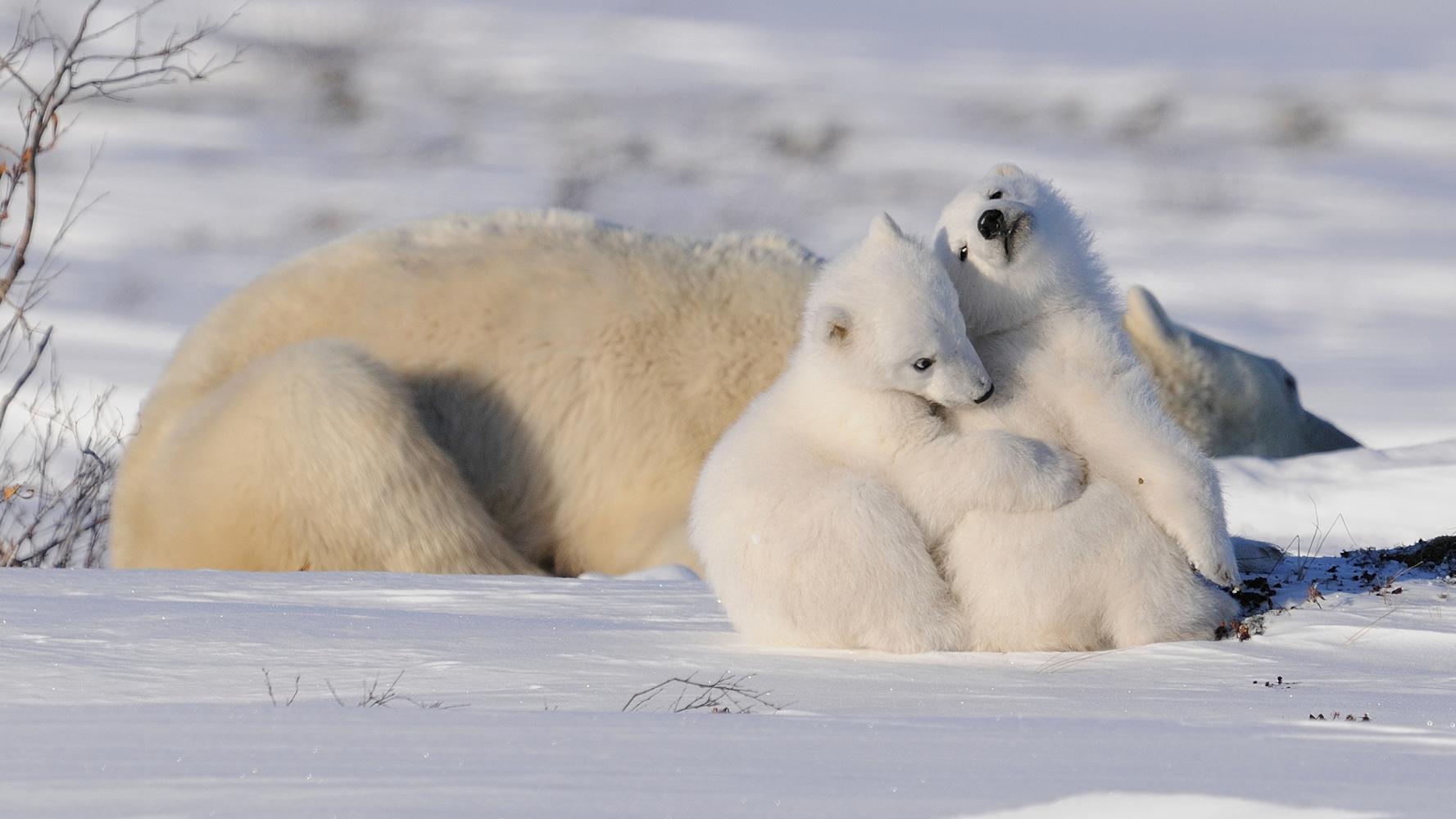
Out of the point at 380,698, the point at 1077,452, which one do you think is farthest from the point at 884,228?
the point at 380,698

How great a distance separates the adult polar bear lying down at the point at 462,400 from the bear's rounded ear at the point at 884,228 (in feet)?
7.85

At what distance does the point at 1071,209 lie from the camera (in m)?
3.35

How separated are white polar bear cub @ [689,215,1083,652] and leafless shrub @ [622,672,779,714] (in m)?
0.35

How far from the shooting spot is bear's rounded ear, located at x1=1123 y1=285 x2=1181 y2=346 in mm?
7625

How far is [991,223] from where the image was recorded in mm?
3154

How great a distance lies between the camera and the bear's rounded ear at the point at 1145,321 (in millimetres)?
7625

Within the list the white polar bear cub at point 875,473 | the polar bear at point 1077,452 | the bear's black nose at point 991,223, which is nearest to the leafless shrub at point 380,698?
the white polar bear cub at point 875,473

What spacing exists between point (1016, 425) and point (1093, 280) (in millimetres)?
397

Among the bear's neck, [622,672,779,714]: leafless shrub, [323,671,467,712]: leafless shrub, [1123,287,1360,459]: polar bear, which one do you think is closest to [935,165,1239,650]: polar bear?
the bear's neck

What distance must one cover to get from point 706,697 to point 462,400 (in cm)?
316

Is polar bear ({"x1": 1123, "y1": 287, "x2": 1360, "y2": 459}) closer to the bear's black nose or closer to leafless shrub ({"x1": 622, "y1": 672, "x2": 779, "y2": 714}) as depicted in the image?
the bear's black nose

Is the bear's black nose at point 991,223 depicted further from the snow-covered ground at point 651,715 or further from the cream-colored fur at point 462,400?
the cream-colored fur at point 462,400

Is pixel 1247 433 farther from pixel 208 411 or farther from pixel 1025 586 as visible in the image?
pixel 1025 586

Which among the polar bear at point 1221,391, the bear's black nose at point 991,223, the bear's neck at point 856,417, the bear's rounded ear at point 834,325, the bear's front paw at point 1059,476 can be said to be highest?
the bear's black nose at point 991,223
